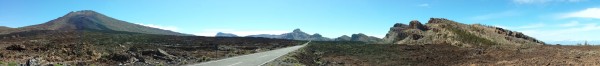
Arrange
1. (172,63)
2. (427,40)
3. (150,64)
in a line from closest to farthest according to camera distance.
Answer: (150,64) → (172,63) → (427,40)

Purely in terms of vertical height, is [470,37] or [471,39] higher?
[470,37]

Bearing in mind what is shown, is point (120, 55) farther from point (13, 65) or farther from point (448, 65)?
point (448, 65)

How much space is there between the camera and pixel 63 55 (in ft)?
107

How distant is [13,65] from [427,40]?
46703 mm

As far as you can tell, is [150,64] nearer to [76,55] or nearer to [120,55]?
[120,55]

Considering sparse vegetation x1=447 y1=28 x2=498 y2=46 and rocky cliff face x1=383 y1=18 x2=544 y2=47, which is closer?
sparse vegetation x1=447 y1=28 x2=498 y2=46

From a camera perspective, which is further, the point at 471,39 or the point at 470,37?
the point at 470,37

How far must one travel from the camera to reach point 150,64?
3541 centimetres

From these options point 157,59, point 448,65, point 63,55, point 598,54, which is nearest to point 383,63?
point 448,65

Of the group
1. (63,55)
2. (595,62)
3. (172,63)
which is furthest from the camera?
(172,63)

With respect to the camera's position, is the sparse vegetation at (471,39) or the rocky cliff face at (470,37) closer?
the sparse vegetation at (471,39)

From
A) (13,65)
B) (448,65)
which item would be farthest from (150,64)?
(448,65)

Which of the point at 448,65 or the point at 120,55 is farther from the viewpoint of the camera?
the point at 120,55

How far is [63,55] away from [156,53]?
855 centimetres
